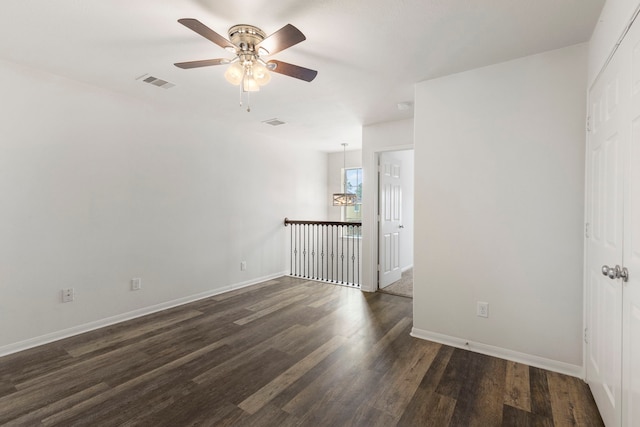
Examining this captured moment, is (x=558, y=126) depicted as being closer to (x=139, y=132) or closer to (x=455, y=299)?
(x=455, y=299)

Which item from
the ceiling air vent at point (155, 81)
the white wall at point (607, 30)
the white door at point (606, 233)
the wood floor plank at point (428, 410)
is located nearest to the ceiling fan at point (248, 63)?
the ceiling air vent at point (155, 81)

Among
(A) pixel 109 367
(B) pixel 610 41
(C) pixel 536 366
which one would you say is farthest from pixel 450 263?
(A) pixel 109 367

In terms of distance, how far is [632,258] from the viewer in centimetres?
138

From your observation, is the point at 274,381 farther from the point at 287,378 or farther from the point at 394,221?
the point at 394,221

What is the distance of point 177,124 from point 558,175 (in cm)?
418

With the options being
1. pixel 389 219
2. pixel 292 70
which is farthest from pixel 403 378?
pixel 389 219

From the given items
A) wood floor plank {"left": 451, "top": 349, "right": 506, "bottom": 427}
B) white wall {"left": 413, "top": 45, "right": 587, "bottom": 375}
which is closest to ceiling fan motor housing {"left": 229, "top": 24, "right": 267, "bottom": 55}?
white wall {"left": 413, "top": 45, "right": 587, "bottom": 375}

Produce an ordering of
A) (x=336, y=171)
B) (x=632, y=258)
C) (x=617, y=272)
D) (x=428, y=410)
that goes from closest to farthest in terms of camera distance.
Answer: (x=632, y=258) → (x=617, y=272) → (x=428, y=410) → (x=336, y=171)

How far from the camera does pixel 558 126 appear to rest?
238 centimetres

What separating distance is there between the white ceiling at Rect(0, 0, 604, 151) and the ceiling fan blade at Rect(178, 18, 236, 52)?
0.25 meters

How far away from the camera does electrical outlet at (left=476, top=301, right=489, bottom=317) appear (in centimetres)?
266

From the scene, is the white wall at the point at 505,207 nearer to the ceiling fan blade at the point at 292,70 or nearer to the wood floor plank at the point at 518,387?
the wood floor plank at the point at 518,387

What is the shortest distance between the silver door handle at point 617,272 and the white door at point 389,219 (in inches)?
120

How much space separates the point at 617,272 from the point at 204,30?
2600 mm
